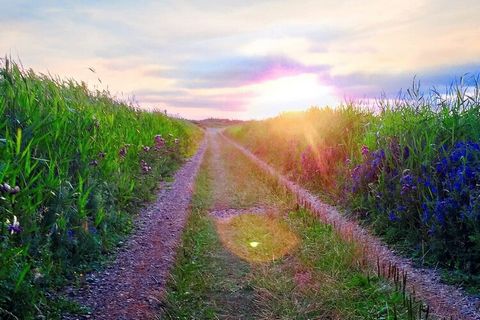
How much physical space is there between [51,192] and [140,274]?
A: 4.24ft

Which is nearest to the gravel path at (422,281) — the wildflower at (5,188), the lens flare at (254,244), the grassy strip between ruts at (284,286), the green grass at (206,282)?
the grassy strip between ruts at (284,286)

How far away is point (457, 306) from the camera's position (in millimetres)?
4281

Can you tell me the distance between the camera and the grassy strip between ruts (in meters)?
4.14

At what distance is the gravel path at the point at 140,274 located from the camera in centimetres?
394

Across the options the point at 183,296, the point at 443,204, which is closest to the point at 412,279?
the point at 443,204

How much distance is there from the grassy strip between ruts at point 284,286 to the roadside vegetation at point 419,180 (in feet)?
3.66

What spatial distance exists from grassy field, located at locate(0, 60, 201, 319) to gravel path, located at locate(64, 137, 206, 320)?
0.24 m

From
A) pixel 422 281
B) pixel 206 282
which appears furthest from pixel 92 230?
pixel 422 281

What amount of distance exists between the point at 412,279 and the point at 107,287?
11.0ft

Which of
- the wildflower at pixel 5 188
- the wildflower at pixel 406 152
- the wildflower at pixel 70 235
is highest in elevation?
the wildflower at pixel 406 152

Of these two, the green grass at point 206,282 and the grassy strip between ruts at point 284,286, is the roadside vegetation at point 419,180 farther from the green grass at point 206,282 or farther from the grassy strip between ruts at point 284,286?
the green grass at point 206,282

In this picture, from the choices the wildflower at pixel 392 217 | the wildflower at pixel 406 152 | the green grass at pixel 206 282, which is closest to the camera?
the green grass at pixel 206 282

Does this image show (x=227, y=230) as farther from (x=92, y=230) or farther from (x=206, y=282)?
(x=92, y=230)

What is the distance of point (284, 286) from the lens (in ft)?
15.5
